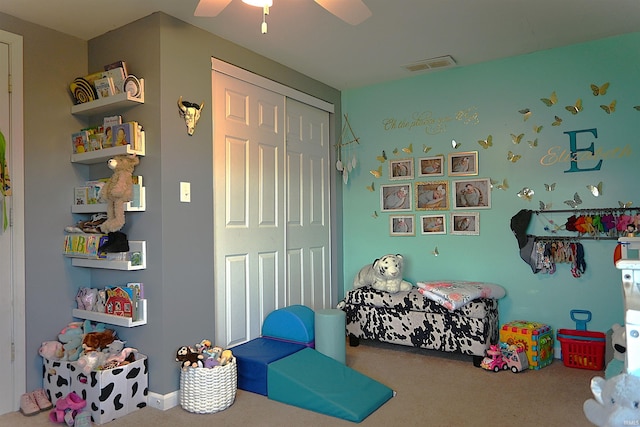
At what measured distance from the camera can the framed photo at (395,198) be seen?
4289 millimetres

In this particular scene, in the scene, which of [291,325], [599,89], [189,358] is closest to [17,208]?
[189,358]

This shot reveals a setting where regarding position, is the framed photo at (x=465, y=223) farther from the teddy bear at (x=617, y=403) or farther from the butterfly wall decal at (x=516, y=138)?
the teddy bear at (x=617, y=403)

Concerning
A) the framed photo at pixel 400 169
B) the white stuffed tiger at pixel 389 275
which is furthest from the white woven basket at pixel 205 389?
the framed photo at pixel 400 169

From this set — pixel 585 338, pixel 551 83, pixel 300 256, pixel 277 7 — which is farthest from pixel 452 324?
pixel 277 7

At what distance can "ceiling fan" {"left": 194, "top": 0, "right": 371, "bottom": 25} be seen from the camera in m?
2.08

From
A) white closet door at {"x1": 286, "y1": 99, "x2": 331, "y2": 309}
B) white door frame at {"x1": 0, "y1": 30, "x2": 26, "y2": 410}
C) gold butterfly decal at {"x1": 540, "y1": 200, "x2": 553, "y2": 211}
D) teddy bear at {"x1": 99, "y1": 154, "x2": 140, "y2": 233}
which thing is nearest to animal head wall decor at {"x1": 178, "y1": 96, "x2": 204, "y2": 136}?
teddy bear at {"x1": 99, "y1": 154, "x2": 140, "y2": 233}

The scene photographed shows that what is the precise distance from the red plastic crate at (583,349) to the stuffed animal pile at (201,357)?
A: 2375mm

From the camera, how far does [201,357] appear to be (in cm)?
282

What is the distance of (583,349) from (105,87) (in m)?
3.64

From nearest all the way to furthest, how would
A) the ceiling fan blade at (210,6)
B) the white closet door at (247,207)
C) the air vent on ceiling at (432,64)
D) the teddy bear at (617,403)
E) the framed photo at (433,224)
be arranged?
the teddy bear at (617,403), the ceiling fan blade at (210,6), the white closet door at (247,207), the air vent on ceiling at (432,64), the framed photo at (433,224)

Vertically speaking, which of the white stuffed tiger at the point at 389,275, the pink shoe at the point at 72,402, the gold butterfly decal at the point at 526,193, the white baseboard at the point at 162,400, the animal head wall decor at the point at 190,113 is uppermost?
the animal head wall decor at the point at 190,113

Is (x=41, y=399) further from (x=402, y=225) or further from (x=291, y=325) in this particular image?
(x=402, y=225)

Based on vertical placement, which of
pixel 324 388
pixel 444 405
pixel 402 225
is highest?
pixel 402 225

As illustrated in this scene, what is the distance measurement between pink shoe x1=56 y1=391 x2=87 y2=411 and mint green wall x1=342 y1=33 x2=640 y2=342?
8.42ft
